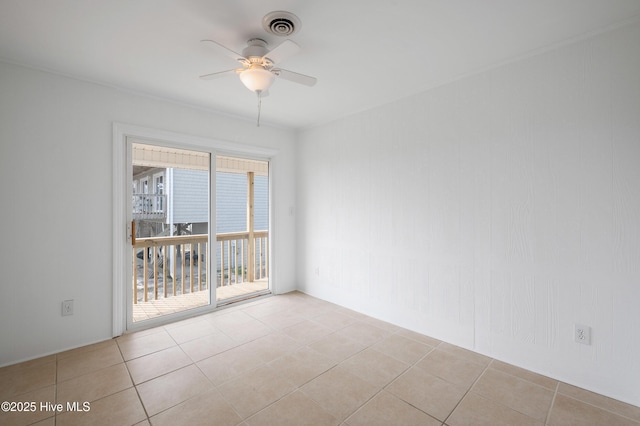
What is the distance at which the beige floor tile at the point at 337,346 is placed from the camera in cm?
253

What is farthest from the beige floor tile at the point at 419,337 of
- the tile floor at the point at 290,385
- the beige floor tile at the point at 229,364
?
the beige floor tile at the point at 229,364

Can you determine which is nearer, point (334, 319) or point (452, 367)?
point (452, 367)

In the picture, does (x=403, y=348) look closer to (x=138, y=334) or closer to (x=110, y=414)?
(x=110, y=414)

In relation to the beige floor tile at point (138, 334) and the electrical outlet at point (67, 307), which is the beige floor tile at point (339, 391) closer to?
the beige floor tile at point (138, 334)

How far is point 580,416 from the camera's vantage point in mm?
1786

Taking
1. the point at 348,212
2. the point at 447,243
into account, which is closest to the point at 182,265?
the point at 348,212

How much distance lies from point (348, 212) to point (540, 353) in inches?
89.7

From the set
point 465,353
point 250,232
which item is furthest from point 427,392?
point 250,232

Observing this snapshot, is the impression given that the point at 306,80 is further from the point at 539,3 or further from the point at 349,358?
the point at 349,358

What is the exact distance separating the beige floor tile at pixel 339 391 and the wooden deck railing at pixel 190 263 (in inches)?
82.9

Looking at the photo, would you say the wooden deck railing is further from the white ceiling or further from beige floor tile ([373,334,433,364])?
beige floor tile ([373,334,433,364])

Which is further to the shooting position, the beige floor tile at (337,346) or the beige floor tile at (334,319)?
the beige floor tile at (334,319)

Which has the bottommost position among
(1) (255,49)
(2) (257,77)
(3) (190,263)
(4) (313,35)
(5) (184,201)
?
(3) (190,263)

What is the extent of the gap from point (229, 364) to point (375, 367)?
1.20m
